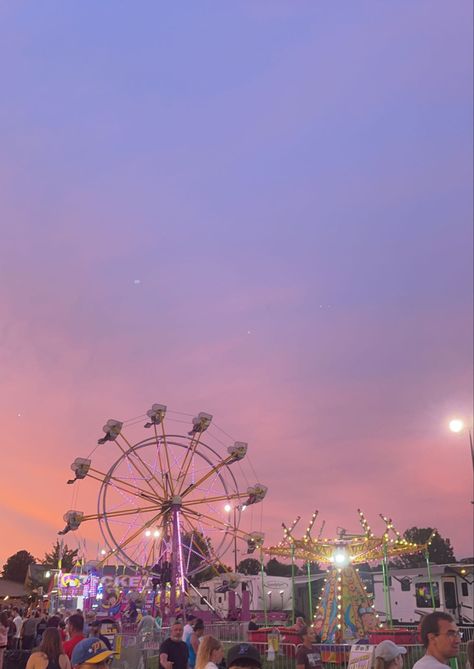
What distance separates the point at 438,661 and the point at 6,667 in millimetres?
13291

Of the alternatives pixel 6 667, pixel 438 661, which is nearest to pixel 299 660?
pixel 438 661

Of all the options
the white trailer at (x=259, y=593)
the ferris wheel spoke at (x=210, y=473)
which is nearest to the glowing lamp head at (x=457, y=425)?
the ferris wheel spoke at (x=210, y=473)

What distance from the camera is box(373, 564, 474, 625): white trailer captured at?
34969 mm

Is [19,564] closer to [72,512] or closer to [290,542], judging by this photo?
[72,512]

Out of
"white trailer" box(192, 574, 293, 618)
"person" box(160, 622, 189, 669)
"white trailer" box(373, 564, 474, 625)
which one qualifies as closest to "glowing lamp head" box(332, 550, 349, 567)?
"white trailer" box(373, 564, 474, 625)

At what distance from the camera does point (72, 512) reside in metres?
26.2

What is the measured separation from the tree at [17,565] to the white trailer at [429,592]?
2053 inches

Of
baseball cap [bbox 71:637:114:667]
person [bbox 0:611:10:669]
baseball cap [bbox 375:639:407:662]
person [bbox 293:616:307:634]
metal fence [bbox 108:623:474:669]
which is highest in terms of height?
baseball cap [bbox 375:639:407:662]

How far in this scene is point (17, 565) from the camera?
261 feet

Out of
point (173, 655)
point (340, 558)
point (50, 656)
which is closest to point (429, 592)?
point (340, 558)

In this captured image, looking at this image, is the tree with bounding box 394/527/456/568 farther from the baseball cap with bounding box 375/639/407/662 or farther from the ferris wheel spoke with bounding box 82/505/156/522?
the baseball cap with bounding box 375/639/407/662

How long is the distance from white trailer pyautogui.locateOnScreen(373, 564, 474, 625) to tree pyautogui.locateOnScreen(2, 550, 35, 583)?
52.1 metres

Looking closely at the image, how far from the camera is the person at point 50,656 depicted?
6234 mm

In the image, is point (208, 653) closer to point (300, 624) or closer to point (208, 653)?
point (208, 653)
